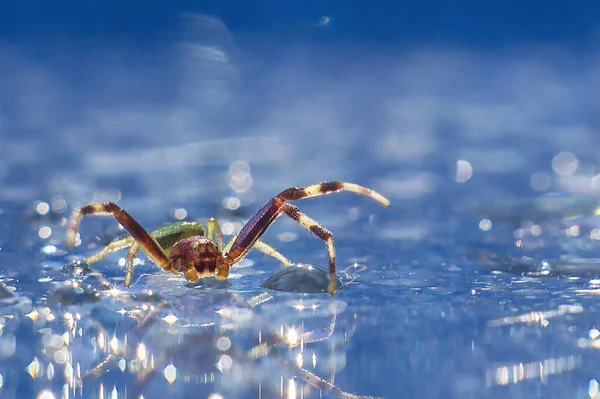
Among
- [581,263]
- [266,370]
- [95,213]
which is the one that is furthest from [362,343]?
[581,263]

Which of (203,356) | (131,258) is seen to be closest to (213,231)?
(131,258)

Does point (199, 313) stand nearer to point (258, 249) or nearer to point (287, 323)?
point (287, 323)

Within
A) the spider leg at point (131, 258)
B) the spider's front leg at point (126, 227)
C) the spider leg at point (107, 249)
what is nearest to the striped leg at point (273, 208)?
the spider's front leg at point (126, 227)

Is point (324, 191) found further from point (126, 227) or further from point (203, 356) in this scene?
point (203, 356)

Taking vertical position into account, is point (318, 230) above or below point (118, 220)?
below

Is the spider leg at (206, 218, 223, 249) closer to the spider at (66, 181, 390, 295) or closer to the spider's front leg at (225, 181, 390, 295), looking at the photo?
the spider at (66, 181, 390, 295)

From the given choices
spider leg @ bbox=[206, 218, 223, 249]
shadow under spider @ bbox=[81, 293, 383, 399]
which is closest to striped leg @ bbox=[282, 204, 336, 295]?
shadow under spider @ bbox=[81, 293, 383, 399]

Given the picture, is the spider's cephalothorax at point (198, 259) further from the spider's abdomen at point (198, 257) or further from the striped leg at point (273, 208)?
the striped leg at point (273, 208)
